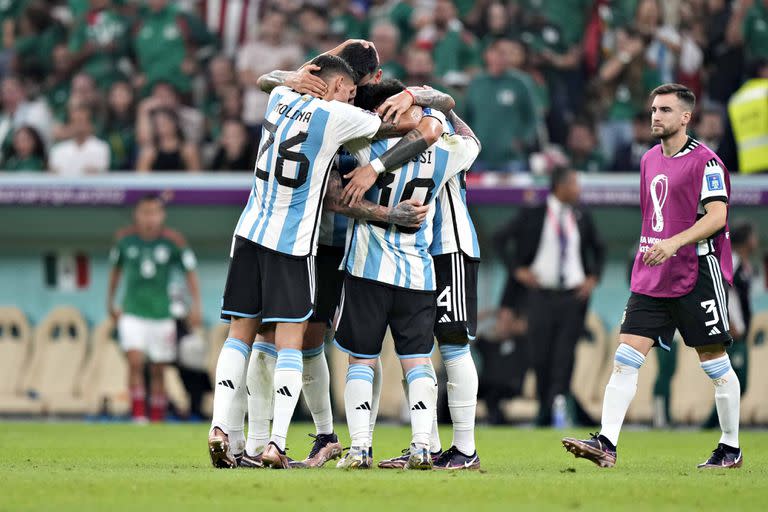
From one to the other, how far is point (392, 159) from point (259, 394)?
5.03 ft

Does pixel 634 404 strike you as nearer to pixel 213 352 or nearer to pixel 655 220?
pixel 213 352

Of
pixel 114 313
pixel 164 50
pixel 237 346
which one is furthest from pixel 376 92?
pixel 164 50

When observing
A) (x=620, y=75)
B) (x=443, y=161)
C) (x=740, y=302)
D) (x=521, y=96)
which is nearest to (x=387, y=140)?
(x=443, y=161)

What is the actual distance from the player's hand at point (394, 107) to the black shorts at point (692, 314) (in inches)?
69.8

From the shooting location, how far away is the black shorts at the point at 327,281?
8266mm

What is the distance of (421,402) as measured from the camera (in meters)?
7.73

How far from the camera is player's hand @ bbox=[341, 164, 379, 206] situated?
770cm

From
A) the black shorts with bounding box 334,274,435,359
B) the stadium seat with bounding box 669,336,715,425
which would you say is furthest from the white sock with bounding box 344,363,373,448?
the stadium seat with bounding box 669,336,715,425

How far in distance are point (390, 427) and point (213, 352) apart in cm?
233

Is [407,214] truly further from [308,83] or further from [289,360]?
[289,360]

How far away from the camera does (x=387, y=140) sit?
7.91 m

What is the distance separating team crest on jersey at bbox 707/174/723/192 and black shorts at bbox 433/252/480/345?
1.42 meters

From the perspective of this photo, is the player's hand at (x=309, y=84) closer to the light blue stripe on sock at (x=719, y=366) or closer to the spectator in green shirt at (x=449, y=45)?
the light blue stripe on sock at (x=719, y=366)

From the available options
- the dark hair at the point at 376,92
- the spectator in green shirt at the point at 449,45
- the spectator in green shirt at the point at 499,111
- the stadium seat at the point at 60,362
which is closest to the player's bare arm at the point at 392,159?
the dark hair at the point at 376,92
